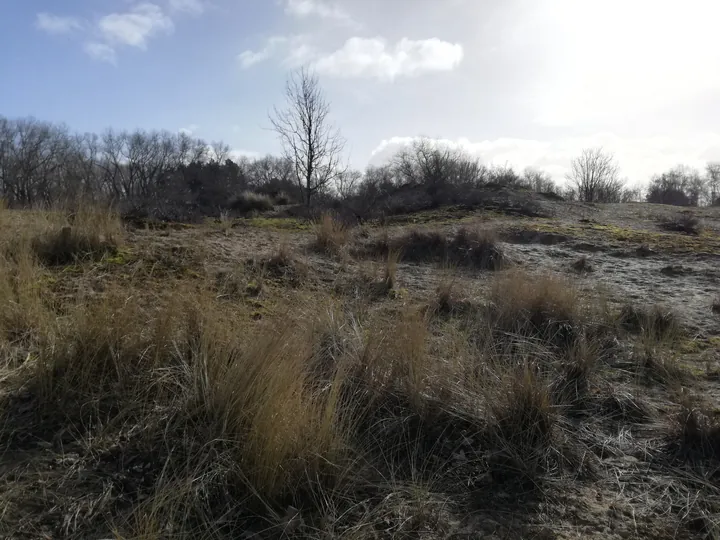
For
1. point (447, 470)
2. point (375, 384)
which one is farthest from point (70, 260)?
point (447, 470)

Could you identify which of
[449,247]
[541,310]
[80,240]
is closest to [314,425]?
[541,310]

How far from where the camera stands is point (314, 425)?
7.15 feet

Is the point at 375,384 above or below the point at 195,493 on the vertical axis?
above

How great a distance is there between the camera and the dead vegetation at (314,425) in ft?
6.24

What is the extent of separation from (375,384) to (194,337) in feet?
3.75

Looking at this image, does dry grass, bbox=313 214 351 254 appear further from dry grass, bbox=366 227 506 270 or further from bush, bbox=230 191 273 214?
bush, bbox=230 191 273 214

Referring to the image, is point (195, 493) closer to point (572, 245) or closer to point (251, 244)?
point (251, 244)

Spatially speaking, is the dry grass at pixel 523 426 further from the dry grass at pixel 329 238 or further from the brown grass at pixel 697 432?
the dry grass at pixel 329 238

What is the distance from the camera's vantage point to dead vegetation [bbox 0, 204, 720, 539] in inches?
74.9

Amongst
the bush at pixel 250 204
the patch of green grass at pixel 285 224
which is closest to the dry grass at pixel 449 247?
the patch of green grass at pixel 285 224

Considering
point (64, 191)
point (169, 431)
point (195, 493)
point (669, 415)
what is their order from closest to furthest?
point (195, 493), point (169, 431), point (669, 415), point (64, 191)

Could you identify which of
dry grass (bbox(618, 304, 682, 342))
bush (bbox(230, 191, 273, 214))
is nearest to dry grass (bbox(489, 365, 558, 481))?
dry grass (bbox(618, 304, 682, 342))

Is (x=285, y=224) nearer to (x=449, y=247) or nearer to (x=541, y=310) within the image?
(x=449, y=247)

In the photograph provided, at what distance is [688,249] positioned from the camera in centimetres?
773
